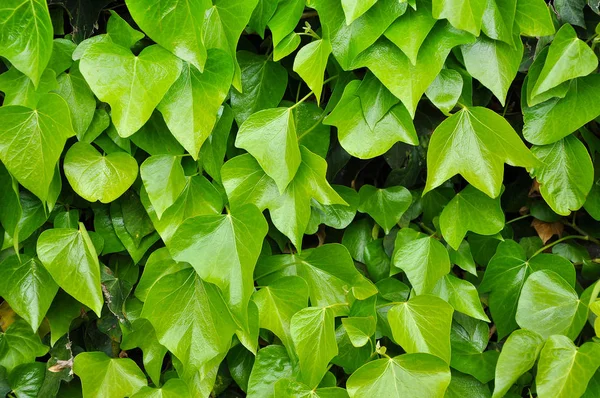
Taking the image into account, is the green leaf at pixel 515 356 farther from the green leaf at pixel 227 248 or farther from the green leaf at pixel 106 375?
the green leaf at pixel 106 375

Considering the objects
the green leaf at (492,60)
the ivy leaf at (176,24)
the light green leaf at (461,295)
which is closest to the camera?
the ivy leaf at (176,24)

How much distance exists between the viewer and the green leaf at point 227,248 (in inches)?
35.9

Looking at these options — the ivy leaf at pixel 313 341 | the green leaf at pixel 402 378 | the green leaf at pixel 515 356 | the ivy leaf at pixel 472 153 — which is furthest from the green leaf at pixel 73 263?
the green leaf at pixel 515 356

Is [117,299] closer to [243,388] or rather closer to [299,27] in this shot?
[243,388]

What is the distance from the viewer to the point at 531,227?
1192 mm

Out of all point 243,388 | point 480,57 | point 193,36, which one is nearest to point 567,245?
point 480,57

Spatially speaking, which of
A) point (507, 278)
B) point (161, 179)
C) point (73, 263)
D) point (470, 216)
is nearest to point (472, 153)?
point (470, 216)

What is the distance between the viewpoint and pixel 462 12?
85 centimetres

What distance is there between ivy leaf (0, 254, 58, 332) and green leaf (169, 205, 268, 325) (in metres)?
0.27

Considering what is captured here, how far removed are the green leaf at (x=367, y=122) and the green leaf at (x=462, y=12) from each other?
0.49 feet

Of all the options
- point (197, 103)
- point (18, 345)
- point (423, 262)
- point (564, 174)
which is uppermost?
point (197, 103)

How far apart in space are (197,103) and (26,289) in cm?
43

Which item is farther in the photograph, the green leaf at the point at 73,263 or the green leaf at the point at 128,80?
the green leaf at the point at 73,263

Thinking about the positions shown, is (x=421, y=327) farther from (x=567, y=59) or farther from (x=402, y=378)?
(x=567, y=59)
